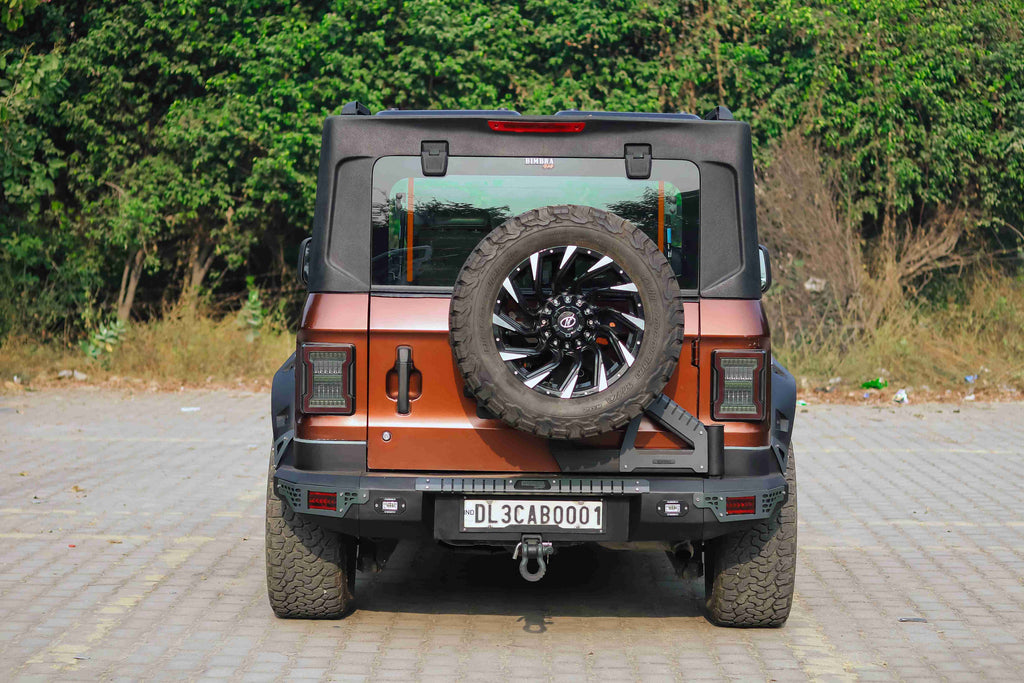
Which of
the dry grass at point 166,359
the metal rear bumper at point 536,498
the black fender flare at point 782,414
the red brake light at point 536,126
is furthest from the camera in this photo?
the dry grass at point 166,359

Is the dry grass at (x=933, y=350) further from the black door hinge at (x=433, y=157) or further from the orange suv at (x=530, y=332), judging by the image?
the black door hinge at (x=433, y=157)

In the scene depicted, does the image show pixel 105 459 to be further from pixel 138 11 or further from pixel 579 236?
pixel 138 11

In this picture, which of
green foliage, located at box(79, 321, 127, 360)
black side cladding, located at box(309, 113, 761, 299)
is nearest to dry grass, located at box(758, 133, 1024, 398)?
green foliage, located at box(79, 321, 127, 360)

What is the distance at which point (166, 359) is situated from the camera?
15789 mm

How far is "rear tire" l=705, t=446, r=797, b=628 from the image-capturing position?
5.32m

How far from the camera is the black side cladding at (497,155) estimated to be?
16.5 feet

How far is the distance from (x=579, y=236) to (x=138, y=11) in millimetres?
13746

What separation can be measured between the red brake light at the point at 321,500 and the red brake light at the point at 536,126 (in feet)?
5.13

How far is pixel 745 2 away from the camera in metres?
17.3

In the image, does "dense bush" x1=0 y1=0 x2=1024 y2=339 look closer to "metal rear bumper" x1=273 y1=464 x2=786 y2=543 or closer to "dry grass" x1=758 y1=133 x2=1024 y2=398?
"dry grass" x1=758 y1=133 x2=1024 y2=398

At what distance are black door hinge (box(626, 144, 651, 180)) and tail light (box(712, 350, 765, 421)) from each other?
775 mm

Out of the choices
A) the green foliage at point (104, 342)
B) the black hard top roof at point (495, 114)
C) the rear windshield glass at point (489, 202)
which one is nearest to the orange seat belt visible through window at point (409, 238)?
the rear windshield glass at point (489, 202)

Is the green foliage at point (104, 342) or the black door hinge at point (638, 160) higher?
the black door hinge at point (638, 160)

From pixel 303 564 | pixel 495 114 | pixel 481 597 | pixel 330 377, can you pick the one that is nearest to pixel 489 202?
pixel 495 114
